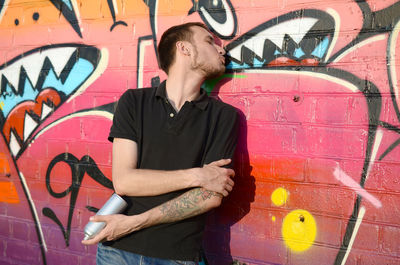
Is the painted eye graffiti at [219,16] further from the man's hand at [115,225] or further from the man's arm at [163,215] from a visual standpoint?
the man's hand at [115,225]

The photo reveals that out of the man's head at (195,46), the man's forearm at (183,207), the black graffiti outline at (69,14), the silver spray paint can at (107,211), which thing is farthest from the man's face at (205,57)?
the black graffiti outline at (69,14)

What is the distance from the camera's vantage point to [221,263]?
102 inches

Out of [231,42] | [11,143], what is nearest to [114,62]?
[231,42]

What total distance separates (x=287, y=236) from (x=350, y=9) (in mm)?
1385

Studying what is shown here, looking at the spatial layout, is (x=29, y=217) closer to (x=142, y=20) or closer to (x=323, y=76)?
(x=142, y=20)

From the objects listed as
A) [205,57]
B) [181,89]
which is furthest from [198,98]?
[205,57]

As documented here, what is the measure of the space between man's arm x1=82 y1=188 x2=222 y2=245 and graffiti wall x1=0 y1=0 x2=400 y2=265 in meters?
0.51

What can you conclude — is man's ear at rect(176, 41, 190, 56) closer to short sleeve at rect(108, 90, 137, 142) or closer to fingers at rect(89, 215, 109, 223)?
short sleeve at rect(108, 90, 137, 142)

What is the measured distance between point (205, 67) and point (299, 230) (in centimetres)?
114

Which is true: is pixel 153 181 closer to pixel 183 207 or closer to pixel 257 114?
pixel 183 207

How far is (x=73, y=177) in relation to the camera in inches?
121

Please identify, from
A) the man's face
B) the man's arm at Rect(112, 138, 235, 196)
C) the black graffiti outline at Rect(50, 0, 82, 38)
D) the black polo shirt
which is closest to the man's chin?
the man's face

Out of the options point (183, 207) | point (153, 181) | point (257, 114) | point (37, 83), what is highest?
point (37, 83)

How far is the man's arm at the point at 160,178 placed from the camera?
2.07m
